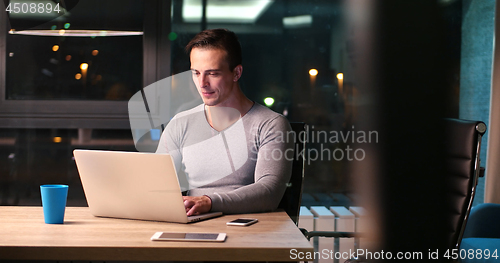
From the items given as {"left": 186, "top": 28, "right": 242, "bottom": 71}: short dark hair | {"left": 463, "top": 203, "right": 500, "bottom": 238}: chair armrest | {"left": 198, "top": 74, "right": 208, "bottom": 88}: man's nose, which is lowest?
{"left": 463, "top": 203, "right": 500, "bottom": 238}: chair armrest

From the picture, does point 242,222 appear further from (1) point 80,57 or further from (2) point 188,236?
(1) point 80,57

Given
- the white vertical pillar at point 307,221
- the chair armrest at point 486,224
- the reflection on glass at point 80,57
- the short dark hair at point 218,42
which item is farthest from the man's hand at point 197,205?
the reflection on glass at point 80,57

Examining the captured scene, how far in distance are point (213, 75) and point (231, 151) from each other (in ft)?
1.08

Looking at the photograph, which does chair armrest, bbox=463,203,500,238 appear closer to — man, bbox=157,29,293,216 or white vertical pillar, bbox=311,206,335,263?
white vertical pillar, bbox=311,206,335,263

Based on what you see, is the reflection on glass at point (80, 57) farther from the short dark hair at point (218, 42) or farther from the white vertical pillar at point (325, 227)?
the white vertical pillar at point (325, 227)

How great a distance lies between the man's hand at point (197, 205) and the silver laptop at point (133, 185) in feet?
0.07

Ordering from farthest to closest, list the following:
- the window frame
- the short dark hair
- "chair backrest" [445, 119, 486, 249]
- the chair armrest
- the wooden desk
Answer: the window frame → the chair armrest → the short dark hair → "chair backrest" [445, 119, 486, 249] → the wooden desk

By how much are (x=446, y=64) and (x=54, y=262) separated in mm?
1086

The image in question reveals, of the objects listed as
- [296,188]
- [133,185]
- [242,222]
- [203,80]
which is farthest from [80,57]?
[242,222]

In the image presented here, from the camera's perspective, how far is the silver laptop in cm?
109

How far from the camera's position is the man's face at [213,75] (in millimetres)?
1735

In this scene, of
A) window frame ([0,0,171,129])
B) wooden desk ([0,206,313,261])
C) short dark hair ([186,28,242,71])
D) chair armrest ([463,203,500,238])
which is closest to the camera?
wooden desk ([0,206,313,261])

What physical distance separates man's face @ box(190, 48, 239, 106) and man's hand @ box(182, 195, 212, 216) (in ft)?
2.02

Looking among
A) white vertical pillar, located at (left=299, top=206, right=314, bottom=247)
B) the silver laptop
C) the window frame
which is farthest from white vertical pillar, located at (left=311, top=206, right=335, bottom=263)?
the silver laptop
